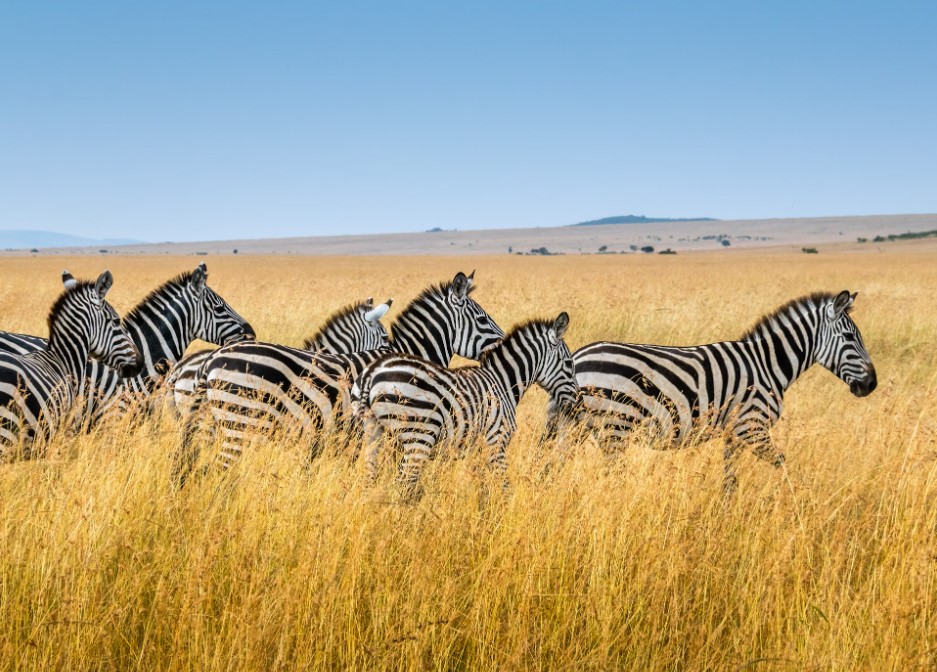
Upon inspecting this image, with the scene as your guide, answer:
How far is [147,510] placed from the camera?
4648mm

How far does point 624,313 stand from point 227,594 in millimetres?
14216

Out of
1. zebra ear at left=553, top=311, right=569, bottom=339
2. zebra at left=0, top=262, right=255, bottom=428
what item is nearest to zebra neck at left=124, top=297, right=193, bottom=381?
zebra at left=0, top=262, right=255, bottom=428

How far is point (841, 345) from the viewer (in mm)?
7266

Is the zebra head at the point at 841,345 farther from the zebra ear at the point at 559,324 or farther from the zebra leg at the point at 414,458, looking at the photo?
the zebra leg at the point at 414,458

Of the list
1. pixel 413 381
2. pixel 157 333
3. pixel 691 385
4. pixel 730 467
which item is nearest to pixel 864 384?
pixel 691 385

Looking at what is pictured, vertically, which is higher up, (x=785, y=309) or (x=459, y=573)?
(x=785, y=309)

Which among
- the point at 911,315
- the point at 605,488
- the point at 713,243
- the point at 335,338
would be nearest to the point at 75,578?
the point at 605,488

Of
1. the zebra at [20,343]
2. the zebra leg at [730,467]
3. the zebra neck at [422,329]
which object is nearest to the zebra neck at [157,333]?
the zebra at [20,343]

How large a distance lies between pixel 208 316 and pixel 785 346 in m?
5.66

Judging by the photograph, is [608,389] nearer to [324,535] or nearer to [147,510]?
[324,535]

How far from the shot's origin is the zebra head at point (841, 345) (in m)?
7.23

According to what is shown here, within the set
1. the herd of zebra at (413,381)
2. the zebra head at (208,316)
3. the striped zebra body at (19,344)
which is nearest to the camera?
the herd of zebra at (413,381)

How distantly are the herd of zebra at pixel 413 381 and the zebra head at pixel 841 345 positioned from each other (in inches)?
0.5

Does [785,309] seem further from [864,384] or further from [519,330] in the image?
[519,330]
